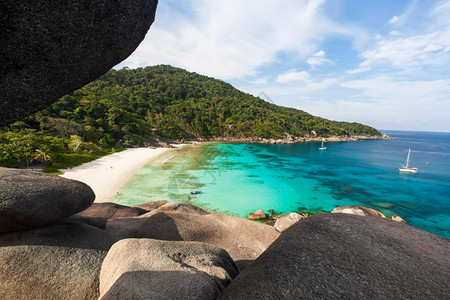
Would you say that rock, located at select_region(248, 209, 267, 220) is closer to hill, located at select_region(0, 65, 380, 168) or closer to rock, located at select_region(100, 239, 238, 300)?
rock, located at select_region(100, 239, 238, 300)

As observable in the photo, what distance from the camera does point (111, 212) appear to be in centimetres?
1191

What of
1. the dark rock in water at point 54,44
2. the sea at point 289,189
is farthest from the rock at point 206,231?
the sea at point 289,189

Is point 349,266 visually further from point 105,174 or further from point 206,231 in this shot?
point 105,174

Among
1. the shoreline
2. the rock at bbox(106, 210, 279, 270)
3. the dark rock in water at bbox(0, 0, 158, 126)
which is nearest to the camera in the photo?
the dark rock in water at bbox(0, 0, 158, 126)

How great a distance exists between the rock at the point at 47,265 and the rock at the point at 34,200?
20.1 inches

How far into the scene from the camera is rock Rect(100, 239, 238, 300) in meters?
3.42

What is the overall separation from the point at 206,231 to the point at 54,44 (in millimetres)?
8133

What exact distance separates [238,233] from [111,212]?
8339 millimetres

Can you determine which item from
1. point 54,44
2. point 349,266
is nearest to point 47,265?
A: point 54,44

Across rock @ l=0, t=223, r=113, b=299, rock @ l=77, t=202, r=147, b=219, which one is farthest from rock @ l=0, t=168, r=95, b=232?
rock @ l=77, t=202, r=147, b=219

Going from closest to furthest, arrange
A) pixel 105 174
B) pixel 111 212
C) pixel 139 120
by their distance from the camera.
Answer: pixel 111 212
pixel 105 174
pixel 139 120

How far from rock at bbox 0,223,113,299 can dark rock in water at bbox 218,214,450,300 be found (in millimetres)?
4772

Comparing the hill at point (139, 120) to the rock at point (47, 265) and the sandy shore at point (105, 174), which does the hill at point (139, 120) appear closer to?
the sandy shore at point (105, 174)

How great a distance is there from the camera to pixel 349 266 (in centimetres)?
259
